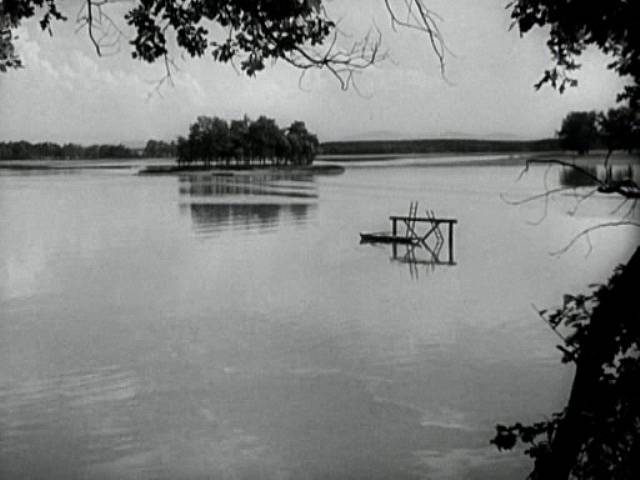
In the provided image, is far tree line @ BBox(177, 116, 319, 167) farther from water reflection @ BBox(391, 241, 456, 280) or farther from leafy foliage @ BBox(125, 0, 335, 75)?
leafy foliage @ BBox(125, 0, 335, 75)

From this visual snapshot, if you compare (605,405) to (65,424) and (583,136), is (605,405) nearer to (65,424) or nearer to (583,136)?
(583,136)

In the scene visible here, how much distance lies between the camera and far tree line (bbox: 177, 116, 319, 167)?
481 ft

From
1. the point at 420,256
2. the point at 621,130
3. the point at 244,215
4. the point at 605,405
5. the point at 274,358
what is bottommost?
the point at 420,256

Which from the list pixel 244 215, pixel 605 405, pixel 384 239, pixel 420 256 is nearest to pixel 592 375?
pixel 605 405

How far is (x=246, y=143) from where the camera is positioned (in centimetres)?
15100

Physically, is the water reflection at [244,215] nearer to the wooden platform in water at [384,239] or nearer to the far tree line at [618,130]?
the wooden platform in water at [384,239]

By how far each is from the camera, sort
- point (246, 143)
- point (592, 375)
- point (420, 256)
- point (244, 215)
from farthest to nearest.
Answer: point (246, 143), point (244, 215), point (420, 256), point (592, 375)

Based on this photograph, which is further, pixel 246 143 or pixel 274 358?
pixel 246 143

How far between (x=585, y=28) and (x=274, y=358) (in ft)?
37.7

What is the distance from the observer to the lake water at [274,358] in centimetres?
1020

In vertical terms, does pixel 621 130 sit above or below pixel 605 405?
above

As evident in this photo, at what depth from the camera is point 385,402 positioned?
12188 millimetres

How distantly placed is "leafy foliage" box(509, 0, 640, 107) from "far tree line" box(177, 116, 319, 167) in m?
141

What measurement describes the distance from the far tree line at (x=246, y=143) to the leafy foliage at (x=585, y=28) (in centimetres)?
14116
